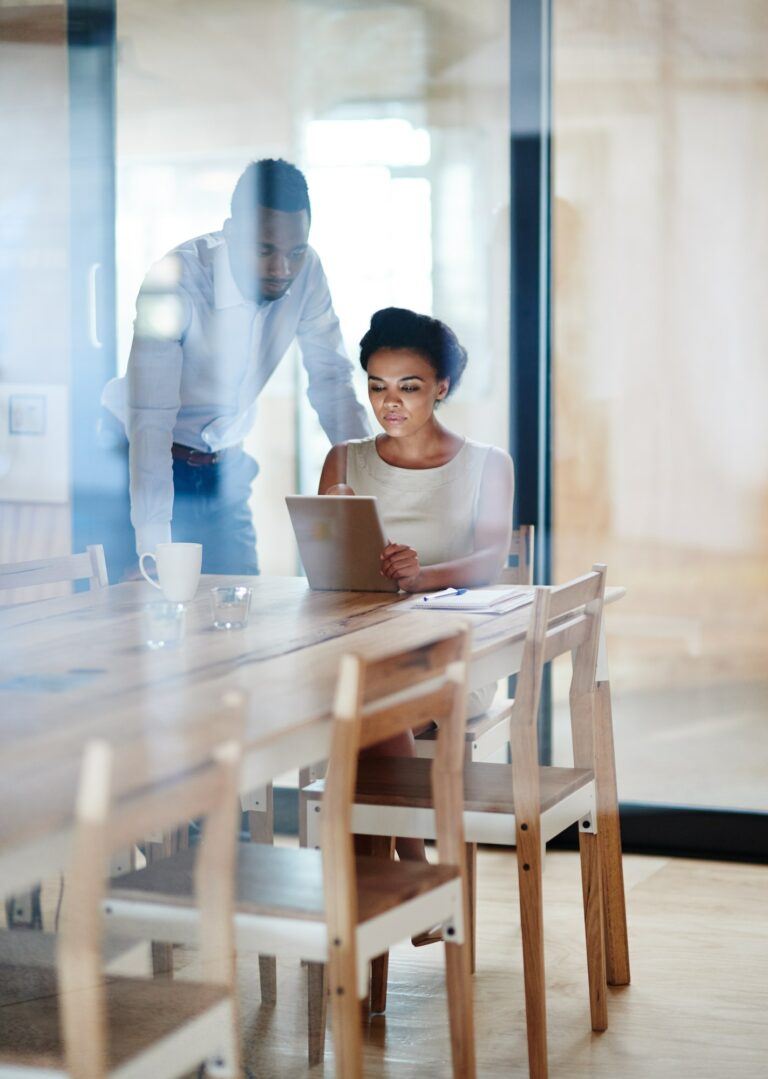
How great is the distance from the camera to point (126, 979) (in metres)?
1.62

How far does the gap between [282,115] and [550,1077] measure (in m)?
2.55

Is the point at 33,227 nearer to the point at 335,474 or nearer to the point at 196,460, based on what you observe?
the point at 196,460

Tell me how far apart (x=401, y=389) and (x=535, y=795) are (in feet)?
3.87

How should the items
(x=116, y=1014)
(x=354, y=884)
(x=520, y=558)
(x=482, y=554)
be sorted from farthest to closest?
(x=520, y=558), (x=482, y=554), (x=354, y=884), (x=116, y=1014)

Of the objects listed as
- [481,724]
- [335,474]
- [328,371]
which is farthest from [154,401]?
[481,724]

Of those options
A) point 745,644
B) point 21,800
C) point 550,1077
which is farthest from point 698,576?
point 21,800

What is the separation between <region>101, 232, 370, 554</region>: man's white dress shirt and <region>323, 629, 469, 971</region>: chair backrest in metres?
2.04

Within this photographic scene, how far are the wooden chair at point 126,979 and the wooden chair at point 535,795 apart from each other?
690 mm

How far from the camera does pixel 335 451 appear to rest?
3314mm

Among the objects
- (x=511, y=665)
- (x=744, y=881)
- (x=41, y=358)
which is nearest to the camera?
(x=511, y=665)

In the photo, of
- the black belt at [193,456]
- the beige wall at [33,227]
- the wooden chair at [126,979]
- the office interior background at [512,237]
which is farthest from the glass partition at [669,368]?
the wooden chair at [126,979]

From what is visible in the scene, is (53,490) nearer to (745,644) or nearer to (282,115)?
(282,115)

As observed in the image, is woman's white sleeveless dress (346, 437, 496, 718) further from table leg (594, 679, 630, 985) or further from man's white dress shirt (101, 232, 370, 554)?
man's white dress shirt (101, 232, 370, 554)

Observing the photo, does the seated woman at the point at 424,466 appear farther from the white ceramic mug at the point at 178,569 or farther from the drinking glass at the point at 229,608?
the drinking glass at the point at 229,608
